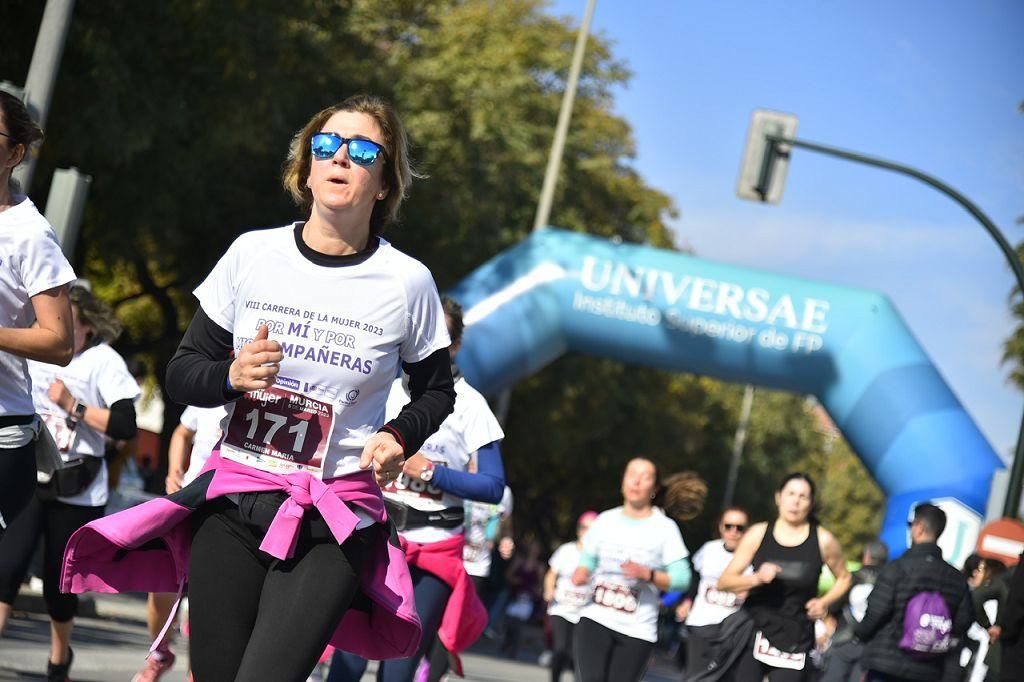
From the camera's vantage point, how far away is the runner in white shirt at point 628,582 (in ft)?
29.5

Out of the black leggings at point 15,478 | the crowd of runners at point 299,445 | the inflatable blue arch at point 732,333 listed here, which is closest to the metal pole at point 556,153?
the inflatable blue arch at point 732,333

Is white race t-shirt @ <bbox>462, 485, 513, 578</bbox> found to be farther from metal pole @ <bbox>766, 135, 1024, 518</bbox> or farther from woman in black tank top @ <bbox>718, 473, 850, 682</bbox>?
metal pole @ <bbox>766, 135, 1024, 518</bbox>

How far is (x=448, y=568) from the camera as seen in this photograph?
700 cm

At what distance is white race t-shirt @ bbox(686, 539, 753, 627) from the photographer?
10.4 m

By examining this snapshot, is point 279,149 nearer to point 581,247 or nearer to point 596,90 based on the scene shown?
point 581,247

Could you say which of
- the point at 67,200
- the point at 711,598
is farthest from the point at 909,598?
the point at 67,200

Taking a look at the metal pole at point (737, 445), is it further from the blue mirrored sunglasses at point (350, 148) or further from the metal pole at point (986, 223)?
the blue mirrored sunglasses at point (350, 148)

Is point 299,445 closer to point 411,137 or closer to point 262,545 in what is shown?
point 262,545

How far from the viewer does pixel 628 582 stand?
29.8ft

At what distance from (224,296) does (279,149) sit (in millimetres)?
18866

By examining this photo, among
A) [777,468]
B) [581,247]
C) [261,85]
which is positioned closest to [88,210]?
[261,85]

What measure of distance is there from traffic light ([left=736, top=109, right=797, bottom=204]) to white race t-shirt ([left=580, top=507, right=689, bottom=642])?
9.29m

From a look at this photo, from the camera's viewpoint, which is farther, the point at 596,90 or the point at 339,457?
the point at 596,90

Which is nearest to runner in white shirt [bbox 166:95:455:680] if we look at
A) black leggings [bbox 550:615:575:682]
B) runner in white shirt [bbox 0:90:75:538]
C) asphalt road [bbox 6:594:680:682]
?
runner in white shirt [bbox 0:90:75:538]
